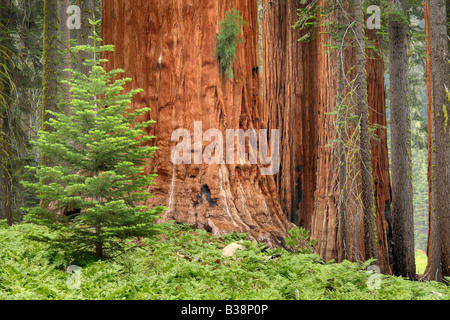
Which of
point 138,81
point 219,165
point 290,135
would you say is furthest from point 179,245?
point 290,135

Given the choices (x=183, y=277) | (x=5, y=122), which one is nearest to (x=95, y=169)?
(x=183, y=277)

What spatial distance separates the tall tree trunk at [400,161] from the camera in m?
10.7

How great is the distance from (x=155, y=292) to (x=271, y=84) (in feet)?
28.9

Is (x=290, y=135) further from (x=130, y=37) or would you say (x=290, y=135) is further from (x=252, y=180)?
(x=130, y=37)

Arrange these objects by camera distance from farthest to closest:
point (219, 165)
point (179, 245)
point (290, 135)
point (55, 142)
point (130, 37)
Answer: point (290, 135) → point (130, 37) → point (219, 165) → point (179, 245) → point (55, 142)

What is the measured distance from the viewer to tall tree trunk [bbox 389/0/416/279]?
10727 millimetres

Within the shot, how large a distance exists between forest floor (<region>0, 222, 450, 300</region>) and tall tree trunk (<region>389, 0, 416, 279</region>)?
16.1 ft

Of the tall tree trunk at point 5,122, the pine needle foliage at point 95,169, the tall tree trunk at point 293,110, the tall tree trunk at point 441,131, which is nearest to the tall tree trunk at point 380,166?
the tall tree trunk at point 293,110

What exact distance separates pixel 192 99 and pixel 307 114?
186 inches

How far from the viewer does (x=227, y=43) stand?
782 centimetres

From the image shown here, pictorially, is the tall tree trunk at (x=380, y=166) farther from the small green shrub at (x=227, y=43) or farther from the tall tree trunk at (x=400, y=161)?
the small green shrub at (x=227, y=43)

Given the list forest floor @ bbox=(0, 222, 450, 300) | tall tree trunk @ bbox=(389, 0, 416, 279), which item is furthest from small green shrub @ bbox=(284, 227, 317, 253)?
tall tree trunk @ bbox=(389, 0, 416, 279)

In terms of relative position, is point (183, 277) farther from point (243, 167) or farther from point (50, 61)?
point (50, 61)

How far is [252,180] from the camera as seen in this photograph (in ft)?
25.8
